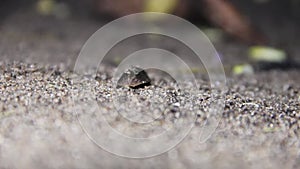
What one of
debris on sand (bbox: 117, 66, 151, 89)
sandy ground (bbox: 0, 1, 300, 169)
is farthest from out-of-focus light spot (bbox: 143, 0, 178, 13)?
debris on sand (bbox: 117, 66, 151, 89)

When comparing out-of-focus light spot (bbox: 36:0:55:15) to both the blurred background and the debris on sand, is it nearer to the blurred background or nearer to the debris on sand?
the blurred background

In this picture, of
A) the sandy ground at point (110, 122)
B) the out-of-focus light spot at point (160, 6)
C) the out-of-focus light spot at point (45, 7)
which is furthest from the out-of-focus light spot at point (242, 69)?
the out-of-focus light spot at point (45, 7)

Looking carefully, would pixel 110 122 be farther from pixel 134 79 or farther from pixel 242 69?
pixel 242 69

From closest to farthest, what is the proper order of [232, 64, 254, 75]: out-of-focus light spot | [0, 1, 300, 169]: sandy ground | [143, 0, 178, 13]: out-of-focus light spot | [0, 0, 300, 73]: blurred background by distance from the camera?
[0, 1, 300, 169]: sandy ground
[232, 64, 254, 75]: out-of-focus light spot
[0, 0, 300, 73]: blurred background
[143, 0, 178, 13]: out-of-focus light spot

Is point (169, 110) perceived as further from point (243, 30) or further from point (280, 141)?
point (243, 30)

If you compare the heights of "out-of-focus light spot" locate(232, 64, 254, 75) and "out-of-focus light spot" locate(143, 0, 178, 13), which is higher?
"out-of-focus light spot" locate(143, 0, 178, 13)

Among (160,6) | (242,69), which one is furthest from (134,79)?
(160,6)


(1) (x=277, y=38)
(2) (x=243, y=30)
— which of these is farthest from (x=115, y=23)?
(1) (x=277, y=38)

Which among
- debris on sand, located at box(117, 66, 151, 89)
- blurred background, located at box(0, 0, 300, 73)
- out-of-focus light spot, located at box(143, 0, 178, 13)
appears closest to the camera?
debris on sand, located at box(117, 66, 151, 89)

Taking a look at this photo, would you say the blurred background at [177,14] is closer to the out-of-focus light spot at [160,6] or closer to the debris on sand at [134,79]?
the out-of-focus light spot at [160,6]
